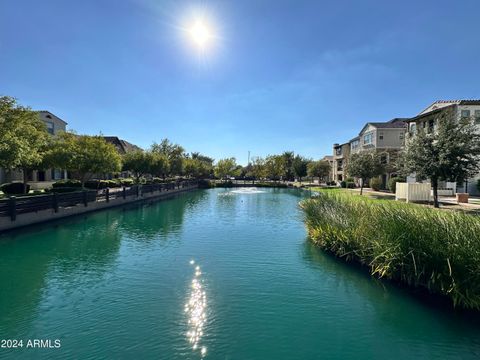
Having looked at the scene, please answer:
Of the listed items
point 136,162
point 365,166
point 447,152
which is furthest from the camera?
point 136,162

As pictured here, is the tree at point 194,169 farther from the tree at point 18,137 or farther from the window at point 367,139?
the tree at point 18,137

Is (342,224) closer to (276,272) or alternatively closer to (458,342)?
(276,272)

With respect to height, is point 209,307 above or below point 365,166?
below

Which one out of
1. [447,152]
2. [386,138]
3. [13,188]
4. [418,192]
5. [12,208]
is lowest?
[12,208]

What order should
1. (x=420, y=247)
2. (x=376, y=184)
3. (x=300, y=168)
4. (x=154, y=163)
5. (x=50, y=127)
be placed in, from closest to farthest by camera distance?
(x=420, y=247)
(x=376, y=184)
(x=50, y=127)
(x=154, y=163)
(x=300, y=168)

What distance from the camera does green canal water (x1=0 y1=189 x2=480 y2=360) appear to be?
614 centimetres

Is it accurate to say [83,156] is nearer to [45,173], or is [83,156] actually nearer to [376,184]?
[45,173]

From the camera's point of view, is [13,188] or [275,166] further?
[275,166]

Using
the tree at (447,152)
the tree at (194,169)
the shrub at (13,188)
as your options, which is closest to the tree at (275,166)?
the tree at (194,169)

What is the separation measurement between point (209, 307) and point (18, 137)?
65.6 ft

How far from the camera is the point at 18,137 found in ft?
66.2

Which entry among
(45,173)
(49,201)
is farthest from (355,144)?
(49,201)

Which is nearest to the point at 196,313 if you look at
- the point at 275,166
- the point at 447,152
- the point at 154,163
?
the point at 447,152

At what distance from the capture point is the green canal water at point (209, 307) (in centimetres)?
614
